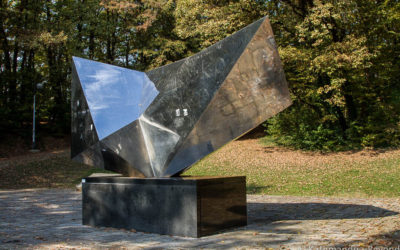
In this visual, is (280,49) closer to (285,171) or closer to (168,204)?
(285,171)

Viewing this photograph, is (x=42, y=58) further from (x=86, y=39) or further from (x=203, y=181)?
(x=203, y=181)

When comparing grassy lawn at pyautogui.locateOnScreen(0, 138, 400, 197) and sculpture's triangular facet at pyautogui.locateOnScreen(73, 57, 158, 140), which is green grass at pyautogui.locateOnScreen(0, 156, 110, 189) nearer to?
grassy lawn at pyautogui.locateOnScreen(0, 138, 400, 197)

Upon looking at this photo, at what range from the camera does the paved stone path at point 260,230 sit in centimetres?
566

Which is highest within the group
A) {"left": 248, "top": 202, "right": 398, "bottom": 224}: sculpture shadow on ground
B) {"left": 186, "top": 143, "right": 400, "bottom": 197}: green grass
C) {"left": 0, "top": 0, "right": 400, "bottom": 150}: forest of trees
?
{"left": 0, "top": 0, "right": 400, "bottom": 150}: forest of trees

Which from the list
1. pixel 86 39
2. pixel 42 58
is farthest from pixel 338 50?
pixel 42 58

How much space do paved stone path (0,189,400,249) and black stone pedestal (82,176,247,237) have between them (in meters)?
0.20

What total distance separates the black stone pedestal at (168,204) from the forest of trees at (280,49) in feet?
40.3

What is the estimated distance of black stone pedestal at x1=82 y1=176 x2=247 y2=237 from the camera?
613 centimetres

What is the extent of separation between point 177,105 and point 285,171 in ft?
34.9

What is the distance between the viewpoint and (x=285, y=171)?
16.5m

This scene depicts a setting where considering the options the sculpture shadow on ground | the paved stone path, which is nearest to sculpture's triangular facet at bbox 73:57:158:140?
the paved stone path

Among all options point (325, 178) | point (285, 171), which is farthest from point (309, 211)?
point (285, 171)

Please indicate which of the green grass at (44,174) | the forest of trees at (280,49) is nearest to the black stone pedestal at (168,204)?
the green grass at (44,174)

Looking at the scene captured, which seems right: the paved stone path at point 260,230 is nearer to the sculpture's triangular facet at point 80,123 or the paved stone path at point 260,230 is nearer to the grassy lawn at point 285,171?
the sculpture's triangular facet at point 80,123
